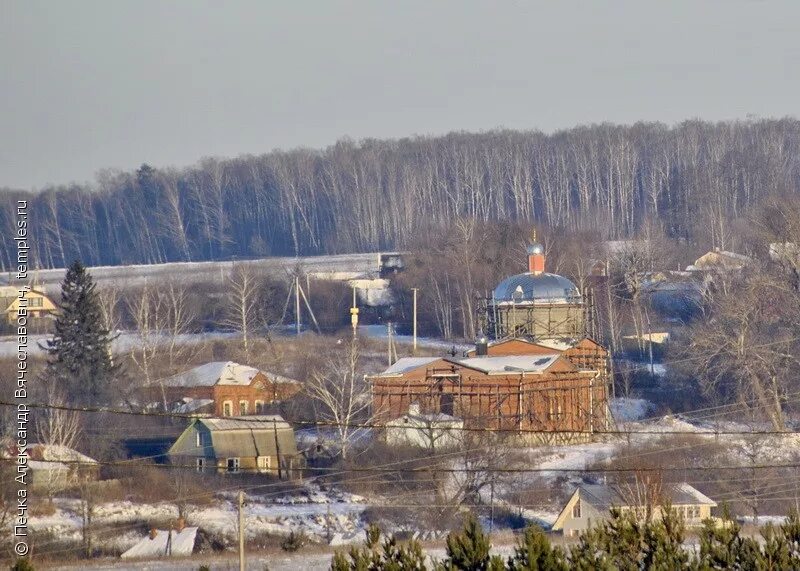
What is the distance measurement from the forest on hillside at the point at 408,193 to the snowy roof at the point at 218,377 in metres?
26.4

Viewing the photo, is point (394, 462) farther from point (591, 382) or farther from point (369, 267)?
point (369, 267)

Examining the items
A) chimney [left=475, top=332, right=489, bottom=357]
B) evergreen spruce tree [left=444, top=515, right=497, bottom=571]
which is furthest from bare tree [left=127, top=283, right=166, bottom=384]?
evergreen spruce tree [left=444, top=515, right=497, bottom=571]

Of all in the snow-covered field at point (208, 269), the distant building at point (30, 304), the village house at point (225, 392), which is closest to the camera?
the village house at point (225, 392)

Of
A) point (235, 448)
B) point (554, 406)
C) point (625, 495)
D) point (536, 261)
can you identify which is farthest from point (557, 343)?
point (625, 495)

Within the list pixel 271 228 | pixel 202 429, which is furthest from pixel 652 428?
pixel 271 228

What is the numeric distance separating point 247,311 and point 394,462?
22.8m

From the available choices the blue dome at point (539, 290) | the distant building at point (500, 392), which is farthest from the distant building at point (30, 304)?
the distant building at point (500, 392)

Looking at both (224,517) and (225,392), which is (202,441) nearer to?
(224,517)

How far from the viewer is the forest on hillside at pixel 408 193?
69.8 meters

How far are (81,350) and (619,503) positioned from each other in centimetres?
1769

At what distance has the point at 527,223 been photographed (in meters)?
58.7

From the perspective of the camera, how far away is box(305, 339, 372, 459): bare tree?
33.6 meters

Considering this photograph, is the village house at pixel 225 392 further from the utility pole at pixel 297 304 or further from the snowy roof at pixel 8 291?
the snowy roof at pixel 8 291

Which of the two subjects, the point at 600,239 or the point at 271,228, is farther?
the point at 271,228
